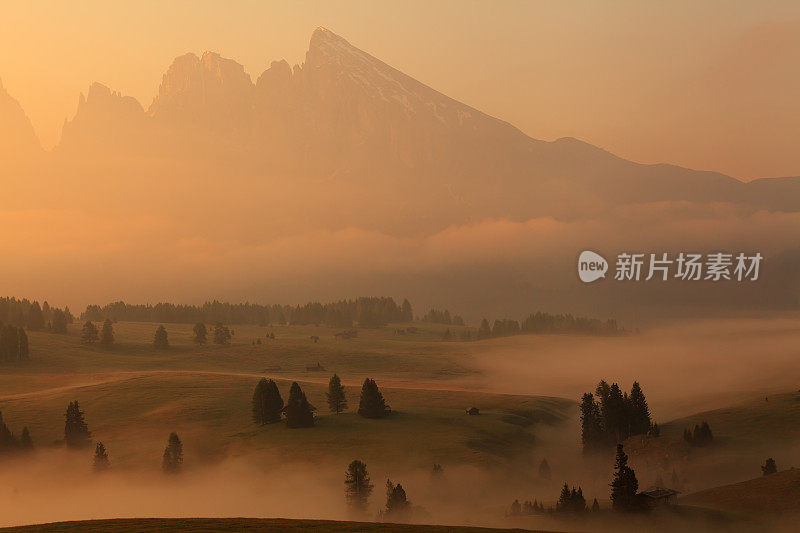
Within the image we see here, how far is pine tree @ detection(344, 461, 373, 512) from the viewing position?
127 meters

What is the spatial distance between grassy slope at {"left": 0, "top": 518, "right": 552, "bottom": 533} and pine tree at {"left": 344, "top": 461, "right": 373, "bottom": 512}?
4121 centimetres

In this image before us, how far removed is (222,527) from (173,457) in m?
79.8

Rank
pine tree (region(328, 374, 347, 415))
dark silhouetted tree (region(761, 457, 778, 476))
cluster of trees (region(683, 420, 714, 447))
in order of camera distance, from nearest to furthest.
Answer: dark silhouetted tree (region(761, 457, 778, 476)) < cluster of trees (region(683, 420, 714, 447)) < pine tree (region(328, 374, 347, 415))

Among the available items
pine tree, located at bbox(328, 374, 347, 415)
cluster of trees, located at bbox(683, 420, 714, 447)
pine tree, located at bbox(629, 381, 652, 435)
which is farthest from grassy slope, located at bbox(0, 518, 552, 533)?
pine tree, located at bbox(328, 374, 347, 415)

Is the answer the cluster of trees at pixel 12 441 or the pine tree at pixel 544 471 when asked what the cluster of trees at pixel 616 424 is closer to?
the pine tree at pixel 544 471

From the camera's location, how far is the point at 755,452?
144125 mm

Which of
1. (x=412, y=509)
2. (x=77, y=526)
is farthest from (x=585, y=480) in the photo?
(x=77, y=526)

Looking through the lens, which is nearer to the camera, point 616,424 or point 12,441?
point 616,424

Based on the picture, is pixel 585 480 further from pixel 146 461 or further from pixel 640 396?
pixel 146 461

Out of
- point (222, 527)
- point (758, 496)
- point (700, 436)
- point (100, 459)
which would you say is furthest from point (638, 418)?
point (100, 459)

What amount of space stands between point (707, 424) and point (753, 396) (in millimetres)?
48817

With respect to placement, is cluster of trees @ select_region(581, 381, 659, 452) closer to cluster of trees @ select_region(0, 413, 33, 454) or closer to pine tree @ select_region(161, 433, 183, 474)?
pine tree @ select_region(161, 433, 183, 474)

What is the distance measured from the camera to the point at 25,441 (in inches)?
6609

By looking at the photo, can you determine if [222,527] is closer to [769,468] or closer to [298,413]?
[769,468]
